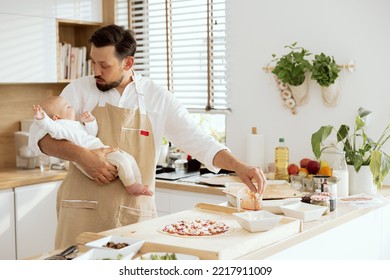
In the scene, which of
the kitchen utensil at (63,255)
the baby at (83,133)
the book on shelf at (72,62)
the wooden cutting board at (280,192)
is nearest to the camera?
the kitchen utensil at (63,255)

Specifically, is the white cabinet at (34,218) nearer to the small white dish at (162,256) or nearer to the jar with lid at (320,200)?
the jar with lid at (320,200)

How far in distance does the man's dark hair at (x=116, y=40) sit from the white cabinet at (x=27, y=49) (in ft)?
4.73

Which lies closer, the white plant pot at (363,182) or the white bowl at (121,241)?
the white bowl at (121,241)

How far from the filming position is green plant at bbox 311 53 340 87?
3.64 m

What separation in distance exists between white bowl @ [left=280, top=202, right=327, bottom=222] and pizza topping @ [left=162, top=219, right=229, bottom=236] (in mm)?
404

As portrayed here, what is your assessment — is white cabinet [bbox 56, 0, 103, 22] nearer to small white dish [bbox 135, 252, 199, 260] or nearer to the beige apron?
the beige apron

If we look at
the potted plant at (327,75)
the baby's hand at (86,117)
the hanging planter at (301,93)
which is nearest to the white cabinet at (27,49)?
the baby's hand at (86,117)

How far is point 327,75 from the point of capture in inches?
144

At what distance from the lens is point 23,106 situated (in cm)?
459

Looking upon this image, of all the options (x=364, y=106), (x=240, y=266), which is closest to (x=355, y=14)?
(x=364, y=106)

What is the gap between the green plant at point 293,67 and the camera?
3.74 m

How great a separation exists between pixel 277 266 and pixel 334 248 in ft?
1.98

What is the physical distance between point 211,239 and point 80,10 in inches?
112

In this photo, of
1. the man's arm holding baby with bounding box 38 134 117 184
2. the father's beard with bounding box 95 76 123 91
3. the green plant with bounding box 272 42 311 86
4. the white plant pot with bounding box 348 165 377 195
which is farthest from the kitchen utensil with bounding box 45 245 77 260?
Result: the green plant with bounding box 272 42 311 86
